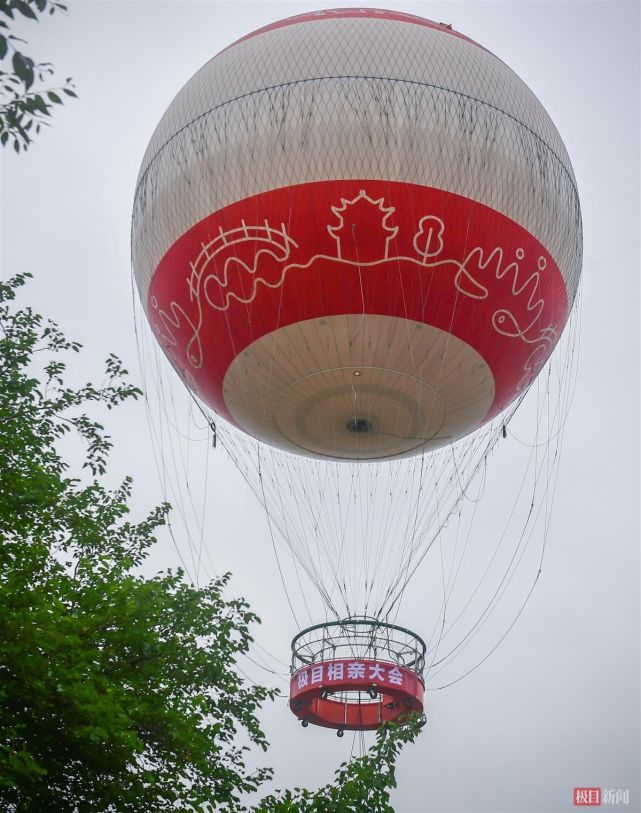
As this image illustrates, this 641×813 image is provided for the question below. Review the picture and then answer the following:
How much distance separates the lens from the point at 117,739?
30.7ft

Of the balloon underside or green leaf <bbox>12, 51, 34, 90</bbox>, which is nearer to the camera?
green leaf <bbox>12, 51, 34, 90</bbox>

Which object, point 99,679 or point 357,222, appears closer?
point 99,679

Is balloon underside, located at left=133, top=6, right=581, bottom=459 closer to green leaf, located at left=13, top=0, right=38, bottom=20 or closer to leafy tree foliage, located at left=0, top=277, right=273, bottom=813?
leafy tree foliage, located at left=0, top=277, right=273, bottom=813

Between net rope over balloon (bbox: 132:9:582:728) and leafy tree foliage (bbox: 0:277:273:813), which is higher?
net rope over balloon (bbox: 132:9:582:728)

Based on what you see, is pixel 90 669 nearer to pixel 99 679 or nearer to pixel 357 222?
pixel 99 679

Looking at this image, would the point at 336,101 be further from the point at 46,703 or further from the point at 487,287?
the point at 46,703

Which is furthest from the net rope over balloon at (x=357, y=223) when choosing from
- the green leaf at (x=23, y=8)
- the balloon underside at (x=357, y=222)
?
the green leaf at (x=23, y=8)

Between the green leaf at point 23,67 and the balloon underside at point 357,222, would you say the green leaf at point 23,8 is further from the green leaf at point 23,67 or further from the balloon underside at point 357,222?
the balloon underside at point 357,222

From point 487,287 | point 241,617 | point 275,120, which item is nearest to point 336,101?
point 275,120

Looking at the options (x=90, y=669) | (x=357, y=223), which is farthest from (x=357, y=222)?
(x=90, y=669)

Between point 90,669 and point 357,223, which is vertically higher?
point 357,223

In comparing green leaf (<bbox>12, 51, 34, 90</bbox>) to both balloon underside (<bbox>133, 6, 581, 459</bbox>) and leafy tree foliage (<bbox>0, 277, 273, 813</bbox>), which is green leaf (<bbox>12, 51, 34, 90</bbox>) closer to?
leafy tree foliage (<bbox>0, 277, 273, 813</bbox>)

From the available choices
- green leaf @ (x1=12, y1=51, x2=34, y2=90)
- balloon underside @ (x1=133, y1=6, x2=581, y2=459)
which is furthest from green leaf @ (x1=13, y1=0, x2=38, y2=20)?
balloon underside @ (x1=133, y1=6, x2=581, y2=459)

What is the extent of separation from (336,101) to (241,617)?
27.9 feet
